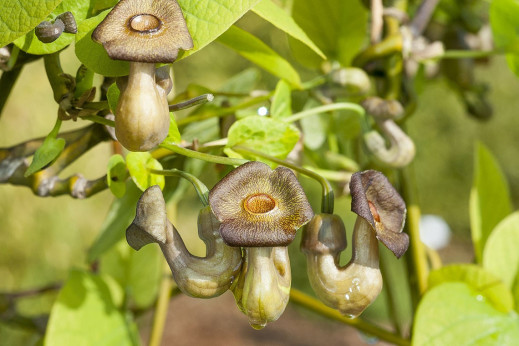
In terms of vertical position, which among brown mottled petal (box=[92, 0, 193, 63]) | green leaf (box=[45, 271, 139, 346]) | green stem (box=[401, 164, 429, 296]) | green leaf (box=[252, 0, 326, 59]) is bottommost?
green leaf (box=[45, 271, 139, 346])

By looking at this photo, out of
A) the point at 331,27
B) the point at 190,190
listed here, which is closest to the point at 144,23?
the point at 331,27

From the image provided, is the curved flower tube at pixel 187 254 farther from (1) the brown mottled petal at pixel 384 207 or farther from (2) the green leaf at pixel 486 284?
(2) the green leaf at pixel 486 284

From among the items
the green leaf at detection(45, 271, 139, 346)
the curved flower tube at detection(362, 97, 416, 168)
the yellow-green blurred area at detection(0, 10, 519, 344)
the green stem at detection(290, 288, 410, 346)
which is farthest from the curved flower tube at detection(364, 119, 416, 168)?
the yellow-green blurred area at detection(0, 10, 519, 344)

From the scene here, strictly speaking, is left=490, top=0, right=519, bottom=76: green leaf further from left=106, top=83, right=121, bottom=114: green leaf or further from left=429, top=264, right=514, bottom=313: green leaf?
left=106, top=83, right=121, bottom=114: green leaf

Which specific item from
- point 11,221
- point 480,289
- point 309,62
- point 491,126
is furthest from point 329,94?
point 491,126

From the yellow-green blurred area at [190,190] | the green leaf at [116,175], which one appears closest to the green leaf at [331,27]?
the green leaf at [116,175]

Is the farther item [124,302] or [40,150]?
[124,302]

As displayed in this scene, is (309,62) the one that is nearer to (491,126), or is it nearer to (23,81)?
(23,81)
